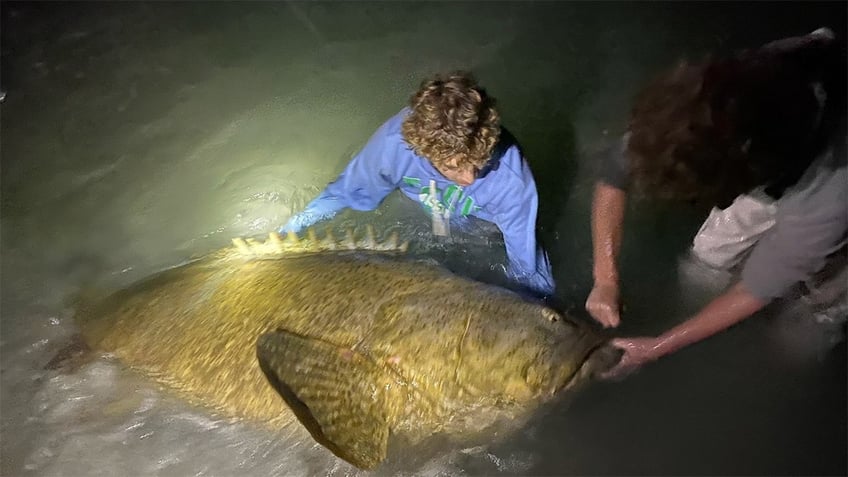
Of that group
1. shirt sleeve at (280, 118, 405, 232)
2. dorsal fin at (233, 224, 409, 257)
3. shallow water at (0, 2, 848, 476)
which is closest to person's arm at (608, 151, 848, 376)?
shallow water at (0, 2, 848, 476)

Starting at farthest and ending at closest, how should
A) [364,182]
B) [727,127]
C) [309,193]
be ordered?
[309,193] < [364,182] < [727,127]

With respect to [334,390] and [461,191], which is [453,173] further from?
[334,390]

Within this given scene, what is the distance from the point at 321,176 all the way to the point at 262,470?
4.78 ft

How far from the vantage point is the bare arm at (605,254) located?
213 centimetres

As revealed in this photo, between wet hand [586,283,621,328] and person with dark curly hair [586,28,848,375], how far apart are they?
22 cm

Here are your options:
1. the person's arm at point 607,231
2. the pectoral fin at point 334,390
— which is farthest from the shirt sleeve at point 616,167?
the pectoral fin at point 334,390

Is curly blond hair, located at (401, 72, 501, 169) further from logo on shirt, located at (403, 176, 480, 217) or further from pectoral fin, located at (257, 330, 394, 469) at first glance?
pectoral fin, located at (257, 330, 394, 469)

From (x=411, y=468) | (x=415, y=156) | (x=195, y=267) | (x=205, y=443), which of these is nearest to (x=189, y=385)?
(x=205, y=443)

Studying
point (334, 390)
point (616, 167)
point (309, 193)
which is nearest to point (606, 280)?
point (616, 167)

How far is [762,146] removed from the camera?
1.55m

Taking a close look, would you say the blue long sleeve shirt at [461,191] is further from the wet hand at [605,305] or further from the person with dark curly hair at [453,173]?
the wet hand at [605,305]

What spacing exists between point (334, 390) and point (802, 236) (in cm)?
134

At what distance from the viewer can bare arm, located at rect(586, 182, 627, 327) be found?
2133 mm

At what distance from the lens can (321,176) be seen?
315cm
